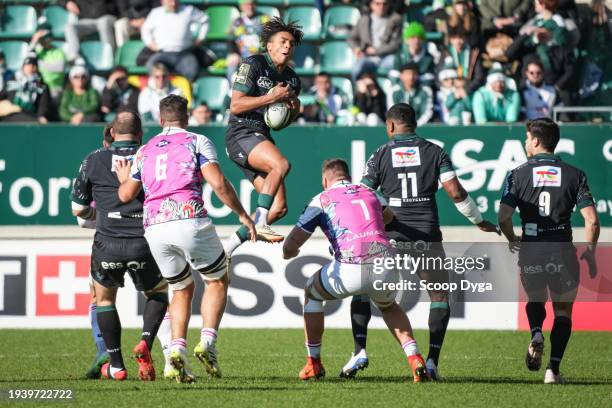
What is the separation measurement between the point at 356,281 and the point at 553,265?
1.71m

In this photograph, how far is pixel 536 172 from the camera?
9211 millimetres

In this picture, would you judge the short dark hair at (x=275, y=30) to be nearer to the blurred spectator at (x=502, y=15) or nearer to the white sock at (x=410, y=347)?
the white sock at (x=410, y=347)

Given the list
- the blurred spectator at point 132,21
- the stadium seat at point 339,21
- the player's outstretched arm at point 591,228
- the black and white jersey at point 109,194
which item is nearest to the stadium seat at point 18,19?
the blurred spectator at point 132,21

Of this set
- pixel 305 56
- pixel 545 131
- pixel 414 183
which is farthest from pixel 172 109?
pixel 305 56

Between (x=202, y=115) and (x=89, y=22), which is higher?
(x=89, y=22)

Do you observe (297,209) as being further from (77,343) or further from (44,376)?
(44,376)

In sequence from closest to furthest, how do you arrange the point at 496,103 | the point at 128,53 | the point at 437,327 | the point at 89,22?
the point at 437,327 < the point at 496,103 < the point at 128,53 < the point at 89,22

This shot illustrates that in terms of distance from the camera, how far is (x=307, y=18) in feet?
61.1

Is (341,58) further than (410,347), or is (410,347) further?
(341,58)

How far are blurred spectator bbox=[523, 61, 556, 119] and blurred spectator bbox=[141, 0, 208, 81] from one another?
4959mm

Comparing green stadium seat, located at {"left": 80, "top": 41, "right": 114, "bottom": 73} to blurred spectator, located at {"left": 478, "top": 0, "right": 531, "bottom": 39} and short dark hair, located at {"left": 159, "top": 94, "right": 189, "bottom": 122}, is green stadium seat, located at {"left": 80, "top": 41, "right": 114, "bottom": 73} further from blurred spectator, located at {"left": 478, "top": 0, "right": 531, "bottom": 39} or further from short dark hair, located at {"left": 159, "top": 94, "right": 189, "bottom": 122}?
short dark hair, located at {"left": 159, "top": 94, "right": 189, "bottom": 122}

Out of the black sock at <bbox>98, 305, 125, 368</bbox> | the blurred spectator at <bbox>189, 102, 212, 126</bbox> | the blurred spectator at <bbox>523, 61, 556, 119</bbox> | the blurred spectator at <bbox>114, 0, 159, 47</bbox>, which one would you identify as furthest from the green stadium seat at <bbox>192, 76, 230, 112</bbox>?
the black sock at <bbox>98, 305, 125, 368</bbox>

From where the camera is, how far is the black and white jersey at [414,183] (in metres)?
9.27

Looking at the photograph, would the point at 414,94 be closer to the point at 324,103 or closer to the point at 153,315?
the point at 324,103
